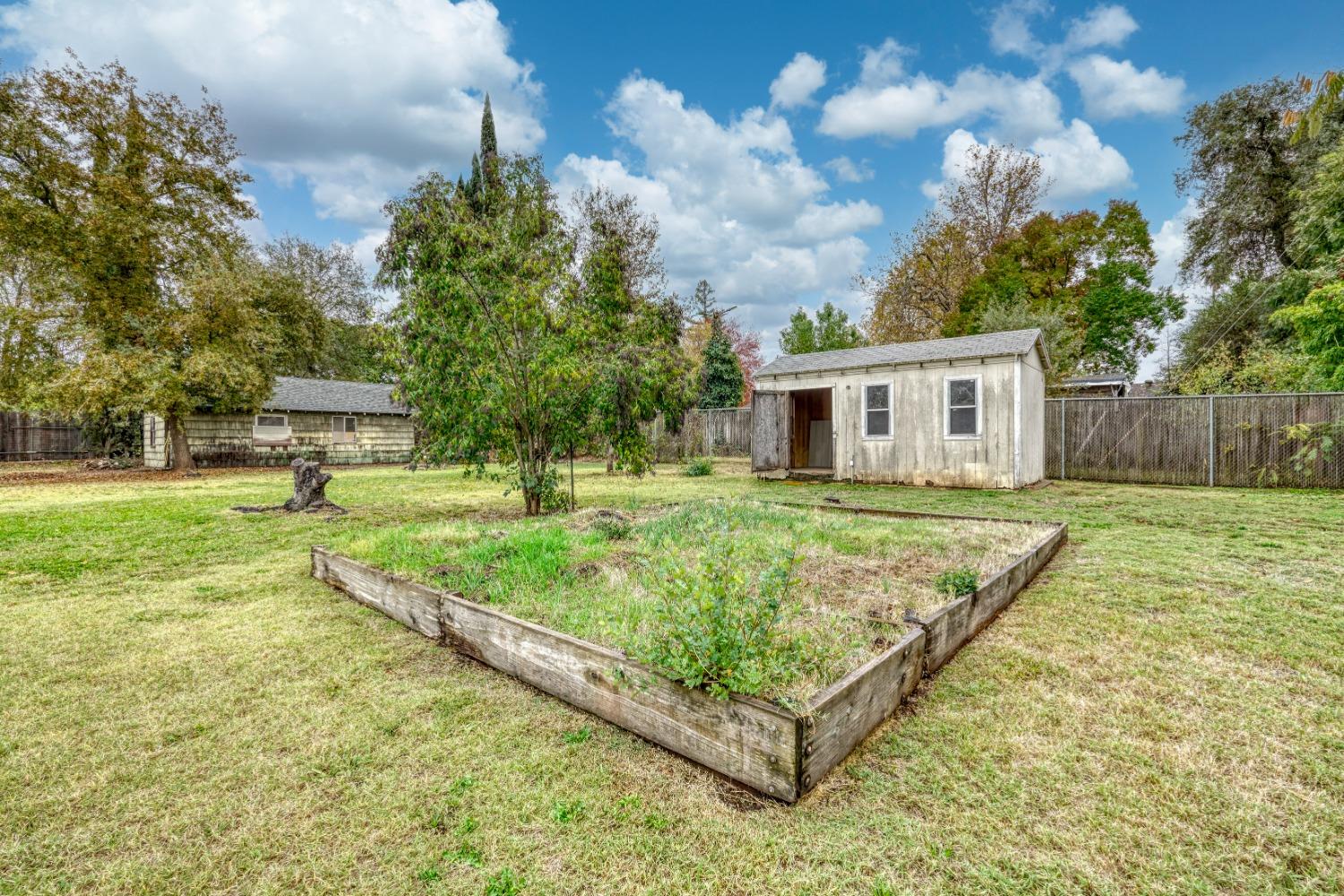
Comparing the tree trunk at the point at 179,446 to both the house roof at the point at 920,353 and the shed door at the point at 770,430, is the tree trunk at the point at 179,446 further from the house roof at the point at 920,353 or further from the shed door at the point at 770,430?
the house roof at the point at 920,353

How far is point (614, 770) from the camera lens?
180 cm

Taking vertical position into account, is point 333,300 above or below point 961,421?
above

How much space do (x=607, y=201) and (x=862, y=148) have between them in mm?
7654

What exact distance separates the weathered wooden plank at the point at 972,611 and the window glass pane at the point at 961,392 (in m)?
6.49

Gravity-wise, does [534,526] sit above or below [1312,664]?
above

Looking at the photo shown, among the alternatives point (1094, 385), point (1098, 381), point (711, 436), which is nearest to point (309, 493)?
point (711, 436)

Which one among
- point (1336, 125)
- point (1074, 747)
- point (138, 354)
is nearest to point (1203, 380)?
point (1336, 125)

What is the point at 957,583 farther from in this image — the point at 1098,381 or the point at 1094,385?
the point at 1094,385

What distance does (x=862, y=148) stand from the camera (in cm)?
1479

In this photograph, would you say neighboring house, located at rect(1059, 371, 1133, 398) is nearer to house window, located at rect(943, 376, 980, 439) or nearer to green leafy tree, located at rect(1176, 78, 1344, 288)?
green leafy tree, located at rect(1176, 78, 1344, 288)

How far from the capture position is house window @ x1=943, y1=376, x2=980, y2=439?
9742 mm

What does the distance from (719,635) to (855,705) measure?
1.78 feet

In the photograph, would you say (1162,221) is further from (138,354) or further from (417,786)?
(138,354)

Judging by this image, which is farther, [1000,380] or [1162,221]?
[1162,221]
